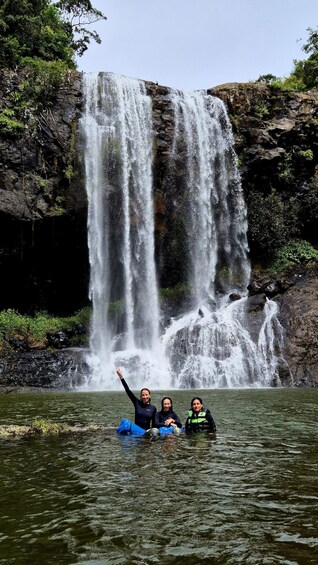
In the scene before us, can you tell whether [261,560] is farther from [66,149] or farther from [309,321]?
[66,149]

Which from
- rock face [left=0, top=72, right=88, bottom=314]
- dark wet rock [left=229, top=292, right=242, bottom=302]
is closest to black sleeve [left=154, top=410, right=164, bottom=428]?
dark wet rock [left=229, top=292, right=242, bottom=302]

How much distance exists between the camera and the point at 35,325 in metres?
21.7

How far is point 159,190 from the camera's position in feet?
79.2

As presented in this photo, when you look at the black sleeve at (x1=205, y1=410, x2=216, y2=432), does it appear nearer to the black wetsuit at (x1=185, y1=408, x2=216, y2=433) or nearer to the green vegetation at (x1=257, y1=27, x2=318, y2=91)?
the black wetsuit at (x1=185, y1=408, x2=216, y2=433)

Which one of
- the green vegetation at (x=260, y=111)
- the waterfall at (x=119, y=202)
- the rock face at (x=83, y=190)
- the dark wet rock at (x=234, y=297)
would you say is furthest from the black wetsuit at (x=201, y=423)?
the green vegetation at (x=260, y=111)

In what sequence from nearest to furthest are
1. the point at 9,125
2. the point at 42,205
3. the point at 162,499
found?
the point at 162,499 < the point at 9,125 < the point at 42,205

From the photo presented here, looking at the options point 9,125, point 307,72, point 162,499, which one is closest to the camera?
point 162,499

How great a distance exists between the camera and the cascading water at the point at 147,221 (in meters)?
21.5

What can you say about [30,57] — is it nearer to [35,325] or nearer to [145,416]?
[35,325]

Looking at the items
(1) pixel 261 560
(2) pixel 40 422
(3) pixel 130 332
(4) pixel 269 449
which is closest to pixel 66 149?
(3) pixel 130 332

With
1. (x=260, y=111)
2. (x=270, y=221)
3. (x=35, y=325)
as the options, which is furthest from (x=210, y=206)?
(x=35, y=325)

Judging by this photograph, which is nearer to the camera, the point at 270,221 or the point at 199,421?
the point at 199,421

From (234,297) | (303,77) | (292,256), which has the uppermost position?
(303,77)

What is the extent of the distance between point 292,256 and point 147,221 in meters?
6.99
